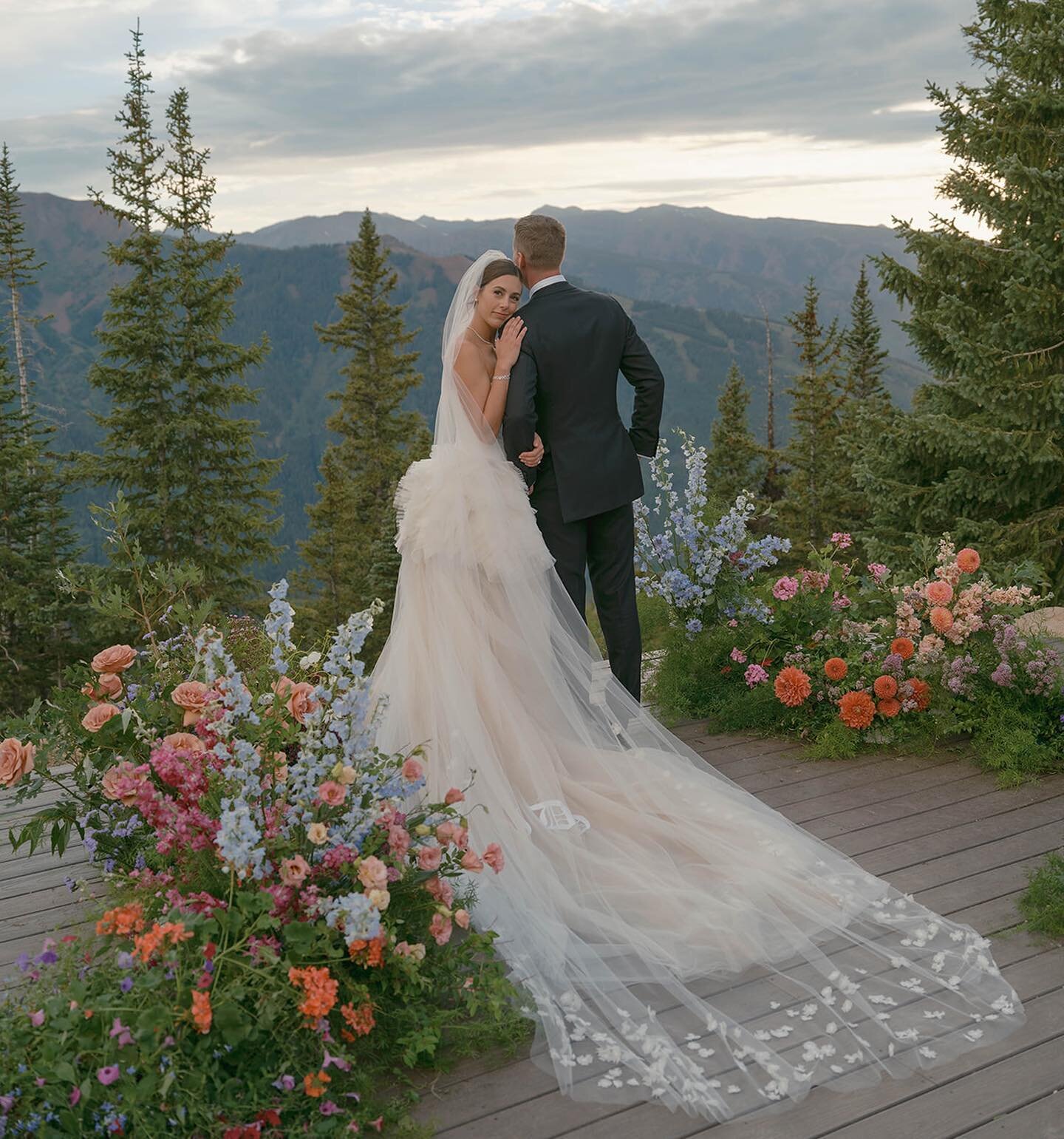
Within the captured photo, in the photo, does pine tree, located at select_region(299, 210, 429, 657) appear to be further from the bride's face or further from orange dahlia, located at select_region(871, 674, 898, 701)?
the bride's face

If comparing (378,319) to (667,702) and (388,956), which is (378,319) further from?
(388,956)

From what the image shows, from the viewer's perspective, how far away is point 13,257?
27719 mm

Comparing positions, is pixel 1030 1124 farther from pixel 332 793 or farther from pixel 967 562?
pixel 967 562

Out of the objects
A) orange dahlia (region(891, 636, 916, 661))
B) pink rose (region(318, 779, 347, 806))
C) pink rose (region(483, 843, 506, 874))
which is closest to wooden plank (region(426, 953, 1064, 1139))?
pink rose (region(483, 843, 506, 874))

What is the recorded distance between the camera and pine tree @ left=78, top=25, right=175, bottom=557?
77.5 ft

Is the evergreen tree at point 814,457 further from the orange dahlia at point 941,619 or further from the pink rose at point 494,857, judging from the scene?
the pink rose at point 494,857

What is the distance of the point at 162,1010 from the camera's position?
2303 millimetres

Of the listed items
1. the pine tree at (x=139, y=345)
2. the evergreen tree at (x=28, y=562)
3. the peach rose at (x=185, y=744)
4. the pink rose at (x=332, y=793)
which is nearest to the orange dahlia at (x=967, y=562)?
the pink rose at (x=332, y=793)

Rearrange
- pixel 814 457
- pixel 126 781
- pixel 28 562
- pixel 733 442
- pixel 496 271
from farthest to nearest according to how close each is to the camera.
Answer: pixel 733 442
pixel 814 457
pixel 28 562
pixel 496 271
pixel 126 781

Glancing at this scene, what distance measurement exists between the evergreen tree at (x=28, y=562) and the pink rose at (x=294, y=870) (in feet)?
66.3

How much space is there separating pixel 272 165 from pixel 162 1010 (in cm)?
9234

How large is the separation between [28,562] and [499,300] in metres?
20.0

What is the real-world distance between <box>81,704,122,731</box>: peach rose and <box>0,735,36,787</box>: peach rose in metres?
0.20

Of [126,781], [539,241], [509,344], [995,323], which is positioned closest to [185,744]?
[126,781]
